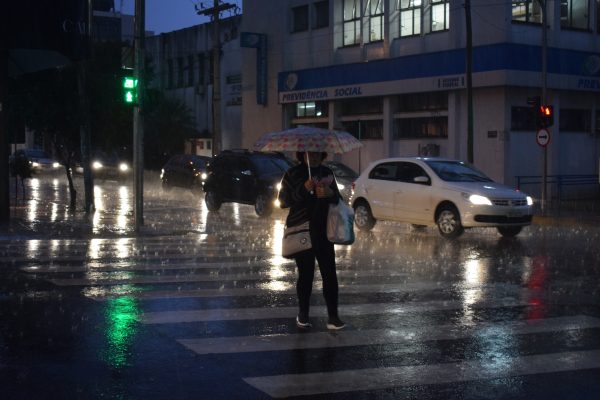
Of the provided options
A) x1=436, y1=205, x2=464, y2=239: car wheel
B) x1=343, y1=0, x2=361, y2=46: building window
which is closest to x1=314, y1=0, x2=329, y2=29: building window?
x1=343, y1=0, x2=361, y2=46: building window

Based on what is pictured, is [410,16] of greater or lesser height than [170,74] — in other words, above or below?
below

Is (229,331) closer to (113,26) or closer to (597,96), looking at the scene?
(597,96)

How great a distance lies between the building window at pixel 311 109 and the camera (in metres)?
40.4

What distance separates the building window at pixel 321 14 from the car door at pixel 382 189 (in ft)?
71.9

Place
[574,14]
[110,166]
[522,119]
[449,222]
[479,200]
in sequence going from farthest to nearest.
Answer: [110,166]
[574,14]
[522,119]
[449,222]
[479,200]

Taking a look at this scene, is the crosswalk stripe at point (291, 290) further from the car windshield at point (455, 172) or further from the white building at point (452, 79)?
the white building at point (452, 79)

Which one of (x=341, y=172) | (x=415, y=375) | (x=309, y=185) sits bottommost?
(x=415, y=375)

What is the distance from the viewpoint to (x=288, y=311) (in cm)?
932

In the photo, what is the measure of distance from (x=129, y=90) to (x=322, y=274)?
1082 cm

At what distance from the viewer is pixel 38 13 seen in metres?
17.9

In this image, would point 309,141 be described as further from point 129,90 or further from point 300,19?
point 300,19

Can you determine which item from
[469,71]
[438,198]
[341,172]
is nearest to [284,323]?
[438,198]

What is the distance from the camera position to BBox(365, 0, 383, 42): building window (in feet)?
122

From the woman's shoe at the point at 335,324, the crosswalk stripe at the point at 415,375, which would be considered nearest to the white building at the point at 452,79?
the woman's shoe at the point at 335,324
